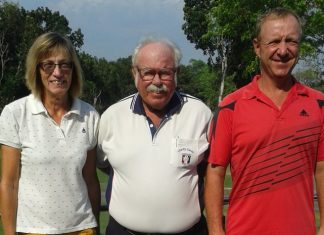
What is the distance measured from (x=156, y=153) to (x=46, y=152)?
2.67ft

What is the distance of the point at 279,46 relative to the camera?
14.2ft

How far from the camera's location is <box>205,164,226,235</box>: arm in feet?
14.7

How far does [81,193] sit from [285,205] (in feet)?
5.08

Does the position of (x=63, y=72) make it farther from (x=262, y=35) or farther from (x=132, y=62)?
(x=262, y=35)

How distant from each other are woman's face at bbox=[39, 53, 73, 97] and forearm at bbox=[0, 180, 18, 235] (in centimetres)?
79

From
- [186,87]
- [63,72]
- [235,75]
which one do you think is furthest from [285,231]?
[186,87]

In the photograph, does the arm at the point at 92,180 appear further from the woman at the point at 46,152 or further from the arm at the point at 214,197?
the arm at the point at 214,197

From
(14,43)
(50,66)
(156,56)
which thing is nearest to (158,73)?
(156,56)

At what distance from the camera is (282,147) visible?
4305 mm

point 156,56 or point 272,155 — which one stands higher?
point 156,56

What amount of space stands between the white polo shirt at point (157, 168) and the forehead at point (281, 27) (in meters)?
0.94

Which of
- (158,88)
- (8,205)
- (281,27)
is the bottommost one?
(8,205)

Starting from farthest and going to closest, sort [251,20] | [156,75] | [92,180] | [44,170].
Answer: [251,20] → [92,180] → [156,75] → [44,170]

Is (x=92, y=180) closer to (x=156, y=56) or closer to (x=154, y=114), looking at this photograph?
(x=154, y=114)
